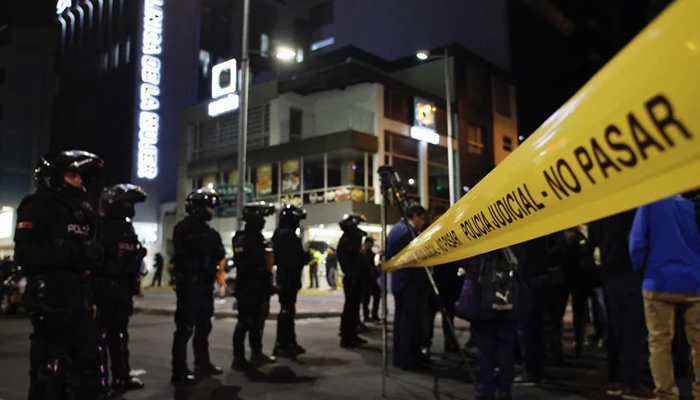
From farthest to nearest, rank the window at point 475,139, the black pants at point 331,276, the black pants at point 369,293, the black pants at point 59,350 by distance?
the window at point 475,139, the black pants at point 331,276, the black pants at point 369,293, the black pants at point 59,350

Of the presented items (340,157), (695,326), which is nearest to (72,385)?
(695,326)

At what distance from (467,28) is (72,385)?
34.0 meters

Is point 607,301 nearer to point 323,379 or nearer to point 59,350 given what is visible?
point 323,379

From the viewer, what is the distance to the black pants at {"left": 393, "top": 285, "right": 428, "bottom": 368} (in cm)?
614

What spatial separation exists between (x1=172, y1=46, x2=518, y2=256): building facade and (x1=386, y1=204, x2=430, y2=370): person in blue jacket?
16.7m

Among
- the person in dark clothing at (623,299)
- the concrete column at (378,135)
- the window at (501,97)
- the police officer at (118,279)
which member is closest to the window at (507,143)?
the window at (501,97)

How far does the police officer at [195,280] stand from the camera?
18.5ft

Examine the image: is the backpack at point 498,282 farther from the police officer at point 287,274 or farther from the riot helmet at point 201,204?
the police officer at point 287,274

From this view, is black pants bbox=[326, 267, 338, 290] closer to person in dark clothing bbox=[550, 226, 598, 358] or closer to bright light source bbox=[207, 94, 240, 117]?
bright light source bbox=[207, 94, 240, 117]

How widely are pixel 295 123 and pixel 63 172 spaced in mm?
23747

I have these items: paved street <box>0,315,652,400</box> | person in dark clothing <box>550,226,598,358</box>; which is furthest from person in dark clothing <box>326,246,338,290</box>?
person in dark clothing <box>550,226,598,358</box>

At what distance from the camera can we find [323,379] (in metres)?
5.82

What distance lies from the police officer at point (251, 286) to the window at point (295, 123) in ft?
67.6

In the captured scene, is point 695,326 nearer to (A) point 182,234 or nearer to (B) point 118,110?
(A) point 182,234
